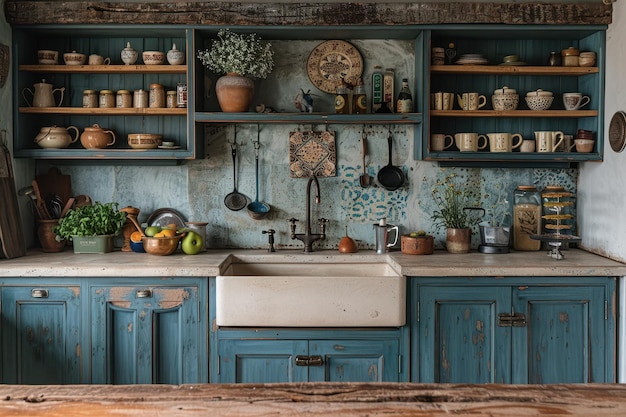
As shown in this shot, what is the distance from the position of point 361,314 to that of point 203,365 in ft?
2.60

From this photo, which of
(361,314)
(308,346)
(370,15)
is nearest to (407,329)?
(361,314)

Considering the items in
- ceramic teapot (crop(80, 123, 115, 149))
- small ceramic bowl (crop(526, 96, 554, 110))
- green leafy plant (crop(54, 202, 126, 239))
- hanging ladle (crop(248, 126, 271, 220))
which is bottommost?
green leafy plant (crop(54, 202, 126, 239))

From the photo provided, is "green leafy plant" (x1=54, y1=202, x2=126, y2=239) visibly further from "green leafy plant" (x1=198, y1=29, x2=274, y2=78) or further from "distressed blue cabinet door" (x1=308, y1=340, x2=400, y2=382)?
"distressed blue cabinet door" (x1=308, y1=340, x2=400, y2=382)

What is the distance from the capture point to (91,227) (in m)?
3.37

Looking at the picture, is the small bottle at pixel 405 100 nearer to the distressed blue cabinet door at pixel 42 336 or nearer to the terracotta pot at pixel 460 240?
the terracotta pot at pixel 460 240

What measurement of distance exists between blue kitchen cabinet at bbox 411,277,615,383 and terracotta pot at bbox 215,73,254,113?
134 cm

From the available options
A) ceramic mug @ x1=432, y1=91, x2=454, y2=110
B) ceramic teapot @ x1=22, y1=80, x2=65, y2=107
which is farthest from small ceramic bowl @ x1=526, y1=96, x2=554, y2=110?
ceramic teapot @ x1=22, y1=80, x2=65, y2=107

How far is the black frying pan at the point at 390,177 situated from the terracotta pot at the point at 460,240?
16.3 inches

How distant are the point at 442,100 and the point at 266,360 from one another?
1.68m

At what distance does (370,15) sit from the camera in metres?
3.27

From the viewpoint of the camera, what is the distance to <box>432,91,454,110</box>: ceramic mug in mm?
3391

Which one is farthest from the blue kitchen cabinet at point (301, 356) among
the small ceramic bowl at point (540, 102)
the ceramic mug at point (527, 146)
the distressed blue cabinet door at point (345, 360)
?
the small ceramic bowl at point (540, 102)

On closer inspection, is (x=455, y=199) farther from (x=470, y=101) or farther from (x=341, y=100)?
(x=341, y=100)

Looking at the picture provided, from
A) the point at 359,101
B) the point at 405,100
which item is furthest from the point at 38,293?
Result: the point at 405,100
